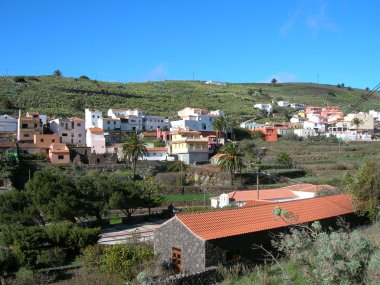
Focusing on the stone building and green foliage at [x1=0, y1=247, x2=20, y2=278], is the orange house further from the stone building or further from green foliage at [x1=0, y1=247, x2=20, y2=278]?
green foliage at [x1=0, y1=247, x2=20, y2=278]

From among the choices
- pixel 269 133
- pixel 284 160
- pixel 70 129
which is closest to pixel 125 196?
pixel 284 160

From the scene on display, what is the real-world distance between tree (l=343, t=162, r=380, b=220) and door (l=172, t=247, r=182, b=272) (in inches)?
453

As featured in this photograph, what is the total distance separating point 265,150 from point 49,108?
1620 inches

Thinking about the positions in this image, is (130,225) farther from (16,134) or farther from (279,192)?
(16,134)

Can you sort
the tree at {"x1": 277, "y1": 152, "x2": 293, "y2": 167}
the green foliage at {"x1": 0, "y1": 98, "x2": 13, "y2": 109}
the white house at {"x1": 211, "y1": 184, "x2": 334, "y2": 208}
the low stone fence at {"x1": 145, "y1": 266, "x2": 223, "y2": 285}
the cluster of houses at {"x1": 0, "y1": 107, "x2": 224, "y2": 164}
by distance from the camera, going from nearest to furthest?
the low stone fence at {"x1": 145, "y1": 266, "x2": 223, "y2": 285}, the white house at {"x1": 211, "y1": 184, "x2": 334, "y2": 208}, the cluster of houses at {"x1": 0, "y1": 107, "x2": 224, "y2": 164}, the tree at {"x1": 277, "y1": 152, "x2": 293, "y2": 167}, the green foliage at {"x1": 0, "y1": 98, "x2": 13, "y2": 109}

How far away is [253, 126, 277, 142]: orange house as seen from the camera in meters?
81.2

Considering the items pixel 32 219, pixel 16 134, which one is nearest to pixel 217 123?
pixel 16 134

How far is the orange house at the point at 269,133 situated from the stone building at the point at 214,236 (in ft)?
196

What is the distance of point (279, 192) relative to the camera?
4128cm

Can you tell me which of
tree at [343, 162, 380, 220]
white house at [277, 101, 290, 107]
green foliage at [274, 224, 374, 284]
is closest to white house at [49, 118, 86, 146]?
tree at [343, 162, 380, 220]

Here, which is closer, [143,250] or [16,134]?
[143,250]

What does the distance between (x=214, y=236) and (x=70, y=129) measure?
53599 millimetres

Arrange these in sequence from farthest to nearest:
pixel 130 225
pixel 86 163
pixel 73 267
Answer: pixel 86 163 < pixel 130 225 < pixel 73 267

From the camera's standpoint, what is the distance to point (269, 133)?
268ft
